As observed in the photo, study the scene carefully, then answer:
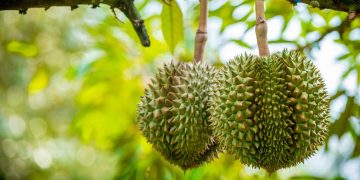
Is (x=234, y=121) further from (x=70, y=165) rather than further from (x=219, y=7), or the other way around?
(x=70, y=165)

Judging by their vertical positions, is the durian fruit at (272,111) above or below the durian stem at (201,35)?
below

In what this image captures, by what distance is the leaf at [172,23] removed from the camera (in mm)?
1817

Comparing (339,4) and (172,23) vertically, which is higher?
(172,23)

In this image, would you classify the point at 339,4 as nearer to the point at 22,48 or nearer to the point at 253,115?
the point at 253,115

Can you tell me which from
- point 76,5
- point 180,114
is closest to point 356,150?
point 180,114

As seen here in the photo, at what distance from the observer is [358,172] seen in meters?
2.46

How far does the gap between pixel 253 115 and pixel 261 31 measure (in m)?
0.29

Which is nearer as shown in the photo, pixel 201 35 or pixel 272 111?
pixel 272 111

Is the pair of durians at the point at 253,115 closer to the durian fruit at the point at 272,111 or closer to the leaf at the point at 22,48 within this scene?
the durian fruit at the point at 272,111

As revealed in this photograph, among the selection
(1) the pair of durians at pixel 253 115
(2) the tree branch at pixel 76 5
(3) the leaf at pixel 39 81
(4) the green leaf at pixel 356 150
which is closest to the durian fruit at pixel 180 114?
(1) the pair of durians at pixel 253 115

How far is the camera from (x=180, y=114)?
1.55 m

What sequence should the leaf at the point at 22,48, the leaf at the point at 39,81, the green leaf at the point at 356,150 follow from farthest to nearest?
the leaf at the point at 39,81 → the green leaf at the point at 356,150 → the leaf at the point at 22,48

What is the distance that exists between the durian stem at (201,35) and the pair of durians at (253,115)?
0.58 feet

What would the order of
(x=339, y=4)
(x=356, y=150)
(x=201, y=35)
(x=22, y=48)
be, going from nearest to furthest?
1. (x=339, y=4)
2. (x=201, y=35)
3. (x=22, y=48)
4. (x=356, y=150)
